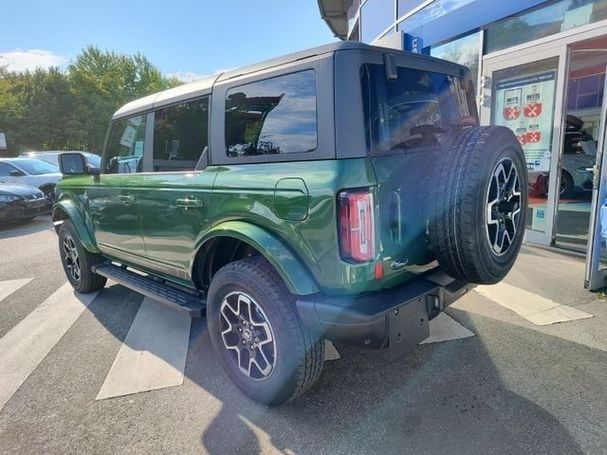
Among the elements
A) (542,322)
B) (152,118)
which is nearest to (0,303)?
(152,118)

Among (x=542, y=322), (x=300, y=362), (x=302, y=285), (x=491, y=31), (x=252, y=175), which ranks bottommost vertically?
(x=542, y=322)

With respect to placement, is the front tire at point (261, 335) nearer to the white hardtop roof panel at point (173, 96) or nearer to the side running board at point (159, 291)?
the side running board at point (159, 291)

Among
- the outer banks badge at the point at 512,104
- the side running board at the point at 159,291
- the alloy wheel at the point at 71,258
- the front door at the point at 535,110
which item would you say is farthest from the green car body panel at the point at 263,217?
the outer banks badge at the point at 512,104

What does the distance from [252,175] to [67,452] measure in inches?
72.1

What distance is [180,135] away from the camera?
318cm

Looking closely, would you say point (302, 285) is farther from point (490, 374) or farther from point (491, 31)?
point (491, 31)

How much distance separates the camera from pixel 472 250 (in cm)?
219

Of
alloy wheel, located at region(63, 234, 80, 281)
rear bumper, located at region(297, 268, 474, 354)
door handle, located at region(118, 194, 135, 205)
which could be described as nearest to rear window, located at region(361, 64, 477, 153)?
rear bumper, located at region(297, 268, 474, 354)

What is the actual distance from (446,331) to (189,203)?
7.42ft

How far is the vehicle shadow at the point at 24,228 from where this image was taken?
863 centimetres

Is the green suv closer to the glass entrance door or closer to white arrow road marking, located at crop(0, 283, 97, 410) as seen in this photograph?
white arrow road marking, located at crop(0, 283, 97, 410)

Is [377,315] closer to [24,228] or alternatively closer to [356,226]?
[356,226]

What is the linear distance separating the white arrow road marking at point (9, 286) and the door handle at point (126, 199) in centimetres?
232

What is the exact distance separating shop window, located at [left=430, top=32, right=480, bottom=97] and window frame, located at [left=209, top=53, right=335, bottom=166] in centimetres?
500
